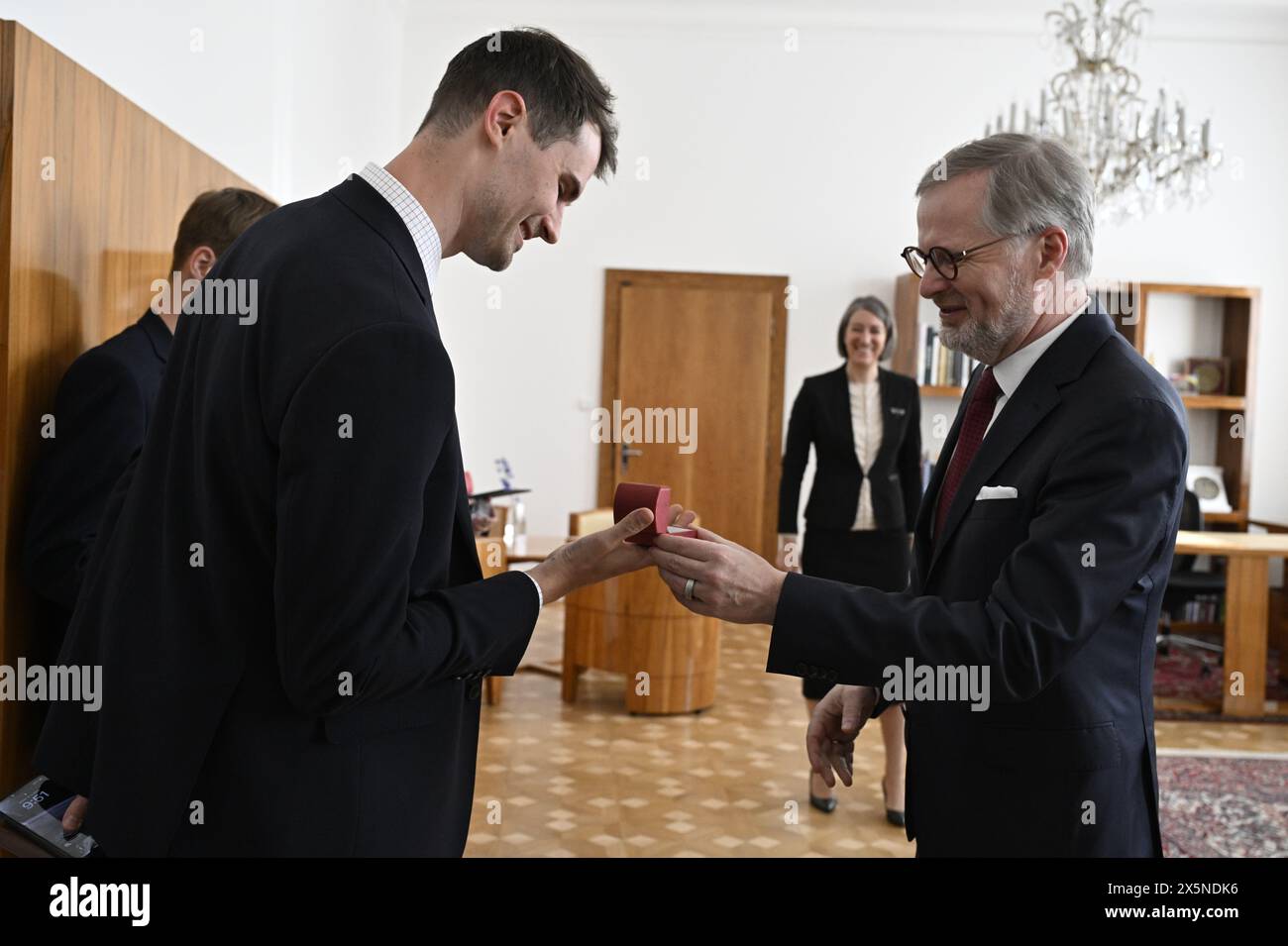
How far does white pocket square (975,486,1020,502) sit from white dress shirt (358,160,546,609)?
2.26 ft

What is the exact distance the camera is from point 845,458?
4410 mm

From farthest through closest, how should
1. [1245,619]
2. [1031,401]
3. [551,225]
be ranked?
[1245,619] < [1031,401] < [551,225]

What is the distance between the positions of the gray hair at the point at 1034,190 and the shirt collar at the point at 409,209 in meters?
0.82

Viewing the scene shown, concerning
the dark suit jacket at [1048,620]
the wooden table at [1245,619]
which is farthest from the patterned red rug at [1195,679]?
the dark suit jacket at [1048,620]

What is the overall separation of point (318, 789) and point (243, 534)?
300 mm

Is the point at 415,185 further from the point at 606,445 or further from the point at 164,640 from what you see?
the point at 606,445

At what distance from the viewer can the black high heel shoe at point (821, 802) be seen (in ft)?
13.3

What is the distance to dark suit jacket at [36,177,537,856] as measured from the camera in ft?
3.75

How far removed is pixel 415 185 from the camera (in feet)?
4.60

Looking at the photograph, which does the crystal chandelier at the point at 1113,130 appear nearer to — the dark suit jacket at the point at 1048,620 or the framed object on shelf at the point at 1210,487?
the framed object on shelf at the point at 1210,487

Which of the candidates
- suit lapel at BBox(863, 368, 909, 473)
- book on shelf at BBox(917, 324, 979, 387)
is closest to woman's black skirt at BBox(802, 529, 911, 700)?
suit lapel at BBox(863, 368, 909, 473)

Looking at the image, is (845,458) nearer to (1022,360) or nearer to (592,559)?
(1022,360)

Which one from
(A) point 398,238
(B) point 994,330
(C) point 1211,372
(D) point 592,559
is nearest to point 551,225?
(A) point 398,238

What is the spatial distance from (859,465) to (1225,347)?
5.09 m
